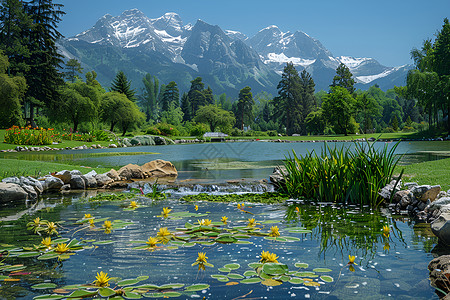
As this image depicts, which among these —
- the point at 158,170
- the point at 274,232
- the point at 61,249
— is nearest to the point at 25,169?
the point at 158,170

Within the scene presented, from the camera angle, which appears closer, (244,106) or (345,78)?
(345,78)

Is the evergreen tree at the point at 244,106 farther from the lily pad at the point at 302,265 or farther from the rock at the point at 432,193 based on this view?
the lily pad at the point at 302,265

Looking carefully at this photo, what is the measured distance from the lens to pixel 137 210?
7.16 meters

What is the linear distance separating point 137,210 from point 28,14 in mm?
41146

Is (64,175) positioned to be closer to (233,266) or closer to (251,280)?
(233,266)

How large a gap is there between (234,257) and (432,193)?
177 inches

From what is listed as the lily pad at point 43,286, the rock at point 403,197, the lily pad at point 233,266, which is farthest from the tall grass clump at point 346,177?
the lily pad at point 43,286

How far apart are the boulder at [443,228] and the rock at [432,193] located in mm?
1664

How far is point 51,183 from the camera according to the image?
9.94 metres

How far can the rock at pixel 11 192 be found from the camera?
27.0 ft

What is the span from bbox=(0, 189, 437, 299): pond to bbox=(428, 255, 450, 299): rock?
0.09 meters

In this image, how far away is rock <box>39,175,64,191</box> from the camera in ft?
32.2

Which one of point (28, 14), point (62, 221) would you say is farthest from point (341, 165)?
point (28, 14)

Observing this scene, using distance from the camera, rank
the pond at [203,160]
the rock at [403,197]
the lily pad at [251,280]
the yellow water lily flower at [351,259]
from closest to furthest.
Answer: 1. the lily pad at [251,280]
2. the yellow water lily flower at [351,259]
3. the rock at [403,197]
4. the pond at [203,160]
